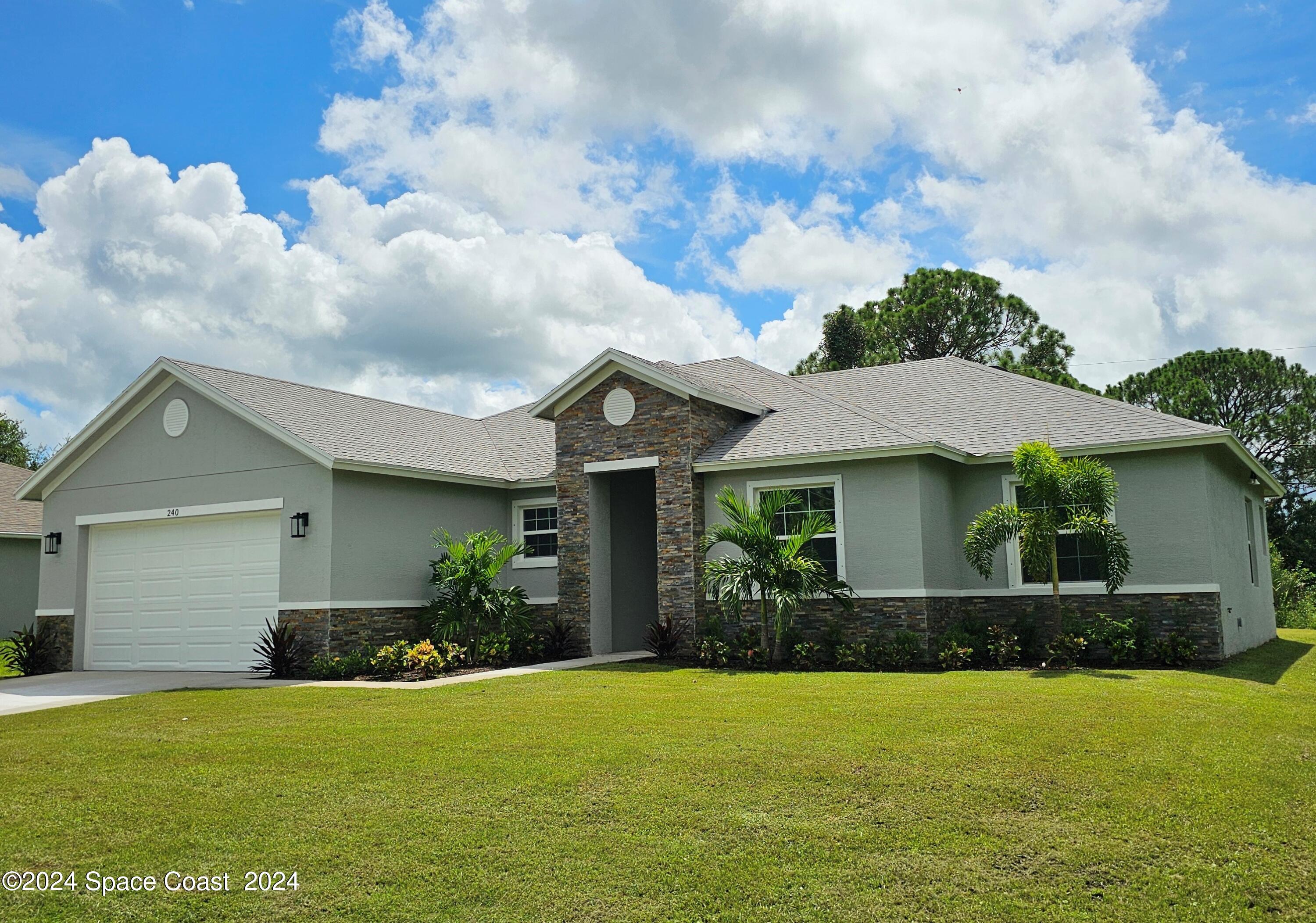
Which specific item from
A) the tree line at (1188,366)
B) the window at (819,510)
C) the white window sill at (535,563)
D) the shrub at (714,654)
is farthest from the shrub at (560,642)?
the tree line at (1188,366)

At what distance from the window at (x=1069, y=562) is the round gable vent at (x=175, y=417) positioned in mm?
14478

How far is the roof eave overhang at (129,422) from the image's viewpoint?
1677cm

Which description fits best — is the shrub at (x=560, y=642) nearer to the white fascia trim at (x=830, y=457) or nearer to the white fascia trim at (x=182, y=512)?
the white fascia trim at (x=830, y=457)

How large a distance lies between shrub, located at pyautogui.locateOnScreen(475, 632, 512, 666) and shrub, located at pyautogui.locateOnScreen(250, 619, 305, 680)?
281 centimetres

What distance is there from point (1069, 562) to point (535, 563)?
9515 mm

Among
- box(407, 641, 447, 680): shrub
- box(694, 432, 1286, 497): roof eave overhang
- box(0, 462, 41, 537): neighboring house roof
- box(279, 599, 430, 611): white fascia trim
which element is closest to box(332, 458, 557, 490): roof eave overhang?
box(279, 599, 430, 611): white fascia trim

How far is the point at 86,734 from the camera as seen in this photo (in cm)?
1010

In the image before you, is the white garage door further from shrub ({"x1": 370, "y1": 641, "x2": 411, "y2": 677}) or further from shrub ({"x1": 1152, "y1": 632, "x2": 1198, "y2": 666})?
shrub ({"x1": 1152, "y1": 632, "x2": 1198, "y2": 666})

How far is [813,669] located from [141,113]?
13589 millimetres

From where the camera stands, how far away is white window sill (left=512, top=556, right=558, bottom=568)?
758 inches

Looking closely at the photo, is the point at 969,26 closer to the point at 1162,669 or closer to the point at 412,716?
the point at 1162,669

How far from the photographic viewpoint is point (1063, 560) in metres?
15.8

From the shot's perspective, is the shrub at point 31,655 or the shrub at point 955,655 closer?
the shrub at point 955,655

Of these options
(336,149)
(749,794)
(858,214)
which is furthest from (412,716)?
(858,214)
